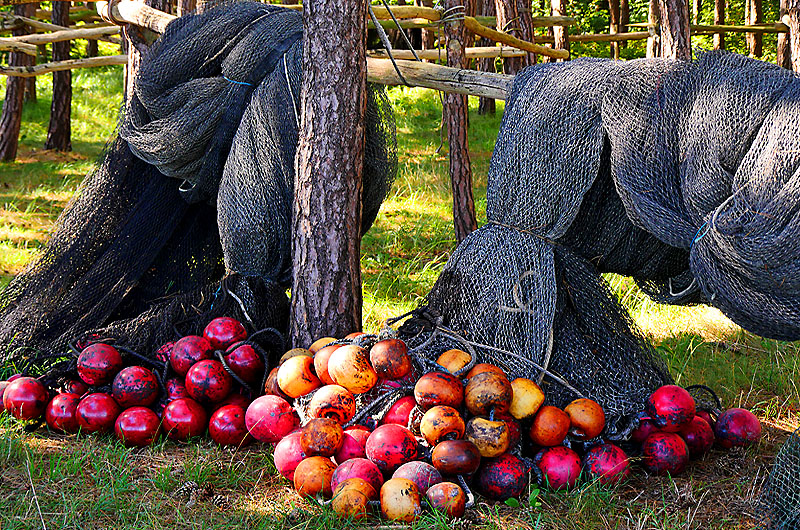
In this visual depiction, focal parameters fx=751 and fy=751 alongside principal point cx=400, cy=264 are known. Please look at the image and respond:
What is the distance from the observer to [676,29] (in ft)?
28.5

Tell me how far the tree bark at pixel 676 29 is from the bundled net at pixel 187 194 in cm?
579

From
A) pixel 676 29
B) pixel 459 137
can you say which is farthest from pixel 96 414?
pixel 676 29

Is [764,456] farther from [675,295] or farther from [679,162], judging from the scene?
[679,162]

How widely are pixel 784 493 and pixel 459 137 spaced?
168 inches

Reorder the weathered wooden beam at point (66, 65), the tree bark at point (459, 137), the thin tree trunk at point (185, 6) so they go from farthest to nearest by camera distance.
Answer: the weathered wooden beam at point (66, 65) < the thin tree trunk at point (185, 6) < the tree bark at point (459, 137)

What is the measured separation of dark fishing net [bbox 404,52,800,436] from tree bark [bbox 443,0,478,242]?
2.75 meters

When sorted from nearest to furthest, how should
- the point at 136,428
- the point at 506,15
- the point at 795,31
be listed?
the point at 136,428 → the point at 506,15 → the point at 795,31

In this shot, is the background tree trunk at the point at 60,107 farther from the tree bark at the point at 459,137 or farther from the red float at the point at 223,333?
the red float at the point at 223,333

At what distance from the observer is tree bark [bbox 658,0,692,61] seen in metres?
8.66

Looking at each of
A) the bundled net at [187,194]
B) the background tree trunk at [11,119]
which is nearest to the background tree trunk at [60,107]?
the background tree trunk at [11,119]

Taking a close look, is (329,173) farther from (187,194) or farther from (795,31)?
(795,31)

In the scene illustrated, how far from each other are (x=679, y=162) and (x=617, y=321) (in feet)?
2.57

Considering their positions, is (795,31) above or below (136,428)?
above

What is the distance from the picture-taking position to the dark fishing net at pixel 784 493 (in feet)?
8.18
